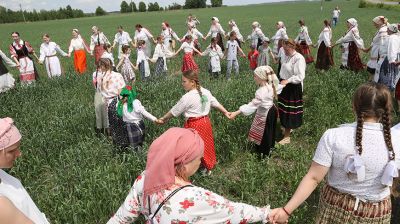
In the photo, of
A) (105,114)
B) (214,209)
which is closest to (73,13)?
(105,114)

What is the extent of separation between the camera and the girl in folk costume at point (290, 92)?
19.4ft

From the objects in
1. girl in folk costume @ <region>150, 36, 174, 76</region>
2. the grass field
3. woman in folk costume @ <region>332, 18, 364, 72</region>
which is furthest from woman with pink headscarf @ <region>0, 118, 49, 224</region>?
woman in folk costume @ <region>332, 18, 364, 72</region>

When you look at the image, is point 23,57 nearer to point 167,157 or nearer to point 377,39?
point 377,39

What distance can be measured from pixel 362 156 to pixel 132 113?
396cm

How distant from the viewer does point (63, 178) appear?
496 cm

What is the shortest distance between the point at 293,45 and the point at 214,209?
4.54 meters

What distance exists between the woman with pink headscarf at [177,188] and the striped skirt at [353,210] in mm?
944

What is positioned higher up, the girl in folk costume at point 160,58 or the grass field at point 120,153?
the girl in folk costume at point 160,58

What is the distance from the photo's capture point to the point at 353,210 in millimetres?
2463

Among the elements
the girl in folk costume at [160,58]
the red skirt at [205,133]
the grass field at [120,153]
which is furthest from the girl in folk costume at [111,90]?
the girl in folk costume at [160,58]

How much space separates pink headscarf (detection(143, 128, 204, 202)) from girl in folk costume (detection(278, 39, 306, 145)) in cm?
425

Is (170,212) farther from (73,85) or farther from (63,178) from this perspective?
(73,85)

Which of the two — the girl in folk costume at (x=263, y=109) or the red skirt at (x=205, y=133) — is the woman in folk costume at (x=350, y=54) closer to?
the girl in folk costume at (x=263, y=109)

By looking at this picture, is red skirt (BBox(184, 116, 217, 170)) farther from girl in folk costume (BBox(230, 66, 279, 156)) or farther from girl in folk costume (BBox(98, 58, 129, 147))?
girl in folk costume (BBox(98, 58, 129, 147))
